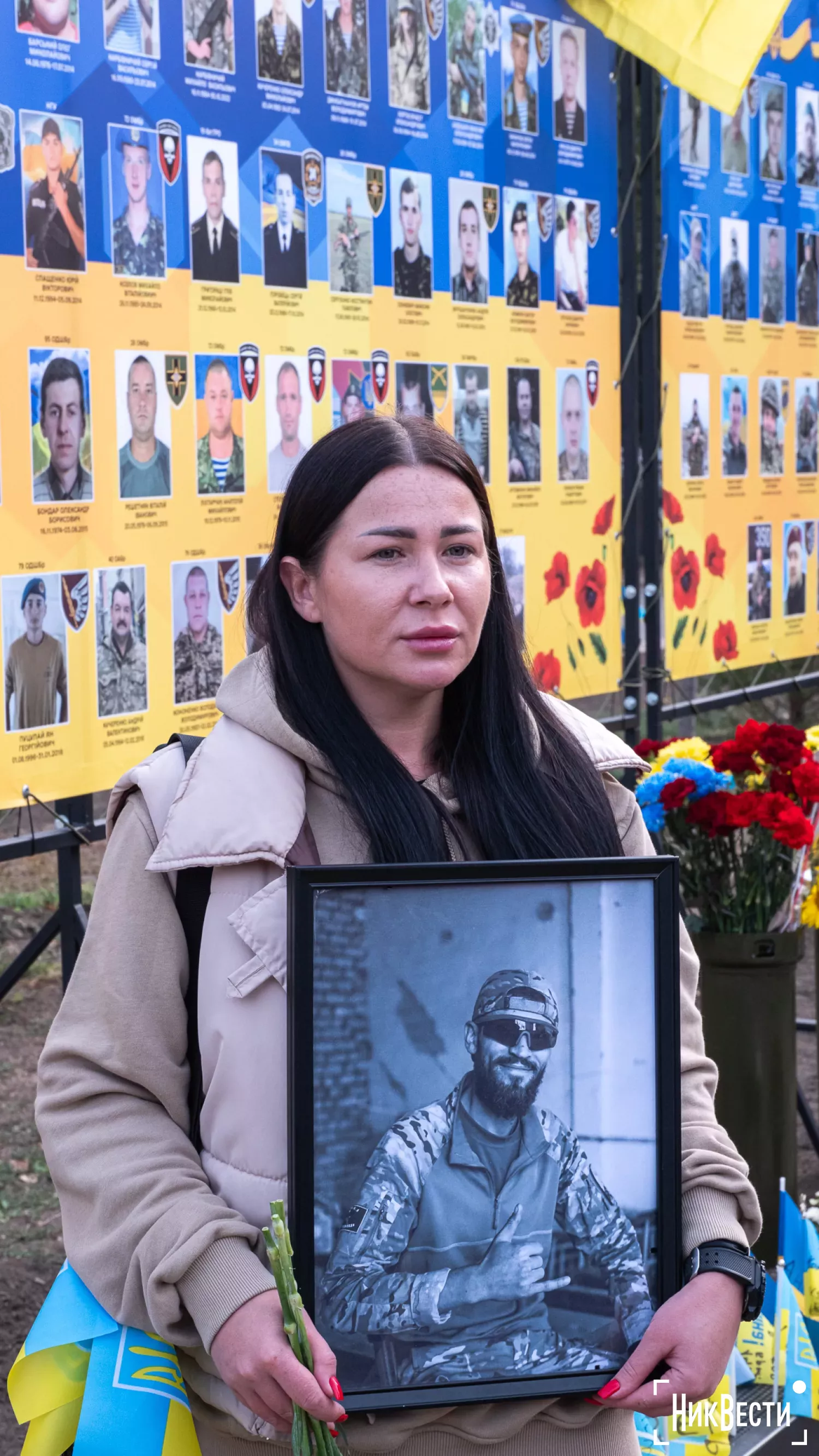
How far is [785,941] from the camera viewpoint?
12.3 feet

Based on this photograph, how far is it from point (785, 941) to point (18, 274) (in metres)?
2.24

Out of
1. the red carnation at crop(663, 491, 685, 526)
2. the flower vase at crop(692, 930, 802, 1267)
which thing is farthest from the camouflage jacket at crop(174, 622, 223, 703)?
the red carnation at crop(663, 491, 685, 526)

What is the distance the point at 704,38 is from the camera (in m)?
3.85

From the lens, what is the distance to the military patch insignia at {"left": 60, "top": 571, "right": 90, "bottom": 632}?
9.37ft

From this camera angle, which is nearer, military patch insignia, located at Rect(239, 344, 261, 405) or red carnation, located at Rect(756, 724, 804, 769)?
military patch insignia, located at Rect(239, 344, 261, 405)

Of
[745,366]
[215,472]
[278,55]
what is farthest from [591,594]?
[278,55]

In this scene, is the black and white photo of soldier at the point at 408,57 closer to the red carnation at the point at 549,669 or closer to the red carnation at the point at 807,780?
the red carnation at the point at 549,669

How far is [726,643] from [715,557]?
258 millimetres

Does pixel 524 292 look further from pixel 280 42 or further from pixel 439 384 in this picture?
pixel 280 42

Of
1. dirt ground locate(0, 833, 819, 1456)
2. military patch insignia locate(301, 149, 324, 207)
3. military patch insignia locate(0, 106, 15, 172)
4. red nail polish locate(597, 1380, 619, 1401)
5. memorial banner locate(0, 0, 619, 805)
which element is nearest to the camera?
red nail polish locate(597, 1380, 619, 1401)

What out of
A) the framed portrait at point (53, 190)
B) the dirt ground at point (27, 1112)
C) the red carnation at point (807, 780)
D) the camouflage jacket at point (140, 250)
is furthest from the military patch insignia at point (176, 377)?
the dirt ground at point (27, 1112)

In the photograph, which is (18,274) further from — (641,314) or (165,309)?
(641,314)

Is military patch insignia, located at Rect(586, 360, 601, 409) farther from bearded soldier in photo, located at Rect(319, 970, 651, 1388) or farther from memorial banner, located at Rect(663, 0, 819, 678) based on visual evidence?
bearded soldier in photo, located at Rect(319, 970, 651, 1388)

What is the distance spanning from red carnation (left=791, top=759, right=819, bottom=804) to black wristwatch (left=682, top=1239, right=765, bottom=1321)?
6.38 feet
